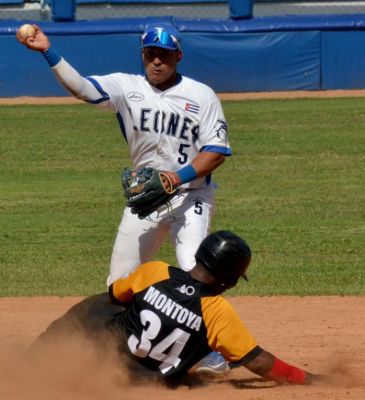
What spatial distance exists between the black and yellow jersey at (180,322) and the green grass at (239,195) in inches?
123

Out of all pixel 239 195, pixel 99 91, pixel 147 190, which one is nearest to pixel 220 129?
pixel 147 190

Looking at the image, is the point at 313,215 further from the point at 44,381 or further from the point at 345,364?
the point at 44,381

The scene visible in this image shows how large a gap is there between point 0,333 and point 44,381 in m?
1.52

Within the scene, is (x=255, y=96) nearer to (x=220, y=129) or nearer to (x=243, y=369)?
(x=220, y=129)

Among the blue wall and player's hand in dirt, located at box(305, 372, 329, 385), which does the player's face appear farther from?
the blue wall

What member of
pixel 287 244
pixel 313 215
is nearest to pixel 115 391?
pixel 287 244

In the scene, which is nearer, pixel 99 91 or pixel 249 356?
pixel 249 356

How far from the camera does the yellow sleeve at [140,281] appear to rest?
5203mm

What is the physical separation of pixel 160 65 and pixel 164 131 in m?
0.40

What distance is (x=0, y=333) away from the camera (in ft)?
22.4

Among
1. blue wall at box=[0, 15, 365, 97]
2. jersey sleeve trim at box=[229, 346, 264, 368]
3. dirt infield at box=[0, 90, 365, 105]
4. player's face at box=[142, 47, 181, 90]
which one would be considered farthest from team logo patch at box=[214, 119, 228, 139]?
dirt infield at box=[0, 90, 365, 105]

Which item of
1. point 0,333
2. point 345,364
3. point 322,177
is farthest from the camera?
point 322,177

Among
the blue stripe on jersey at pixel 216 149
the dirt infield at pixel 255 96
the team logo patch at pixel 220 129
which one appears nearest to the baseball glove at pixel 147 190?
the blue stripe on jersey at pixel 216 149

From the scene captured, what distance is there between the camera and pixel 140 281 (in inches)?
206
